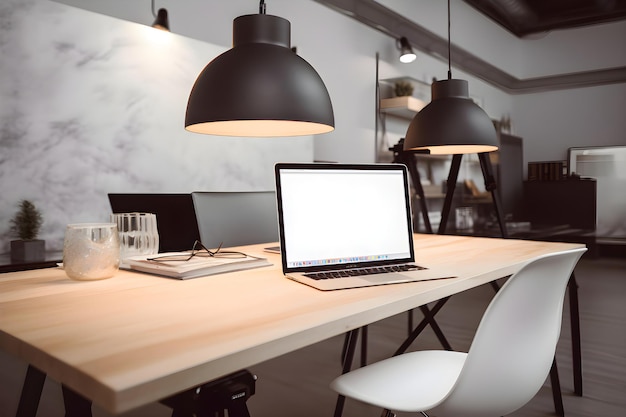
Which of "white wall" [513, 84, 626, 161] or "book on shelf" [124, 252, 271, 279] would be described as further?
"white wall" [513, 84, 626, 161]

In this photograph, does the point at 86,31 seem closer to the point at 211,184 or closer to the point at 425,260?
the point at 211,184

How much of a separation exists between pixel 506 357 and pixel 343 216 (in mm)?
625

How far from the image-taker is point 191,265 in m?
1.41

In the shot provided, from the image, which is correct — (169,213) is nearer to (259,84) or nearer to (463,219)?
(259,84)

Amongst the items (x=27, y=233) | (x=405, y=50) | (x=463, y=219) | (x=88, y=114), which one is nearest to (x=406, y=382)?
(x=27, y=233)

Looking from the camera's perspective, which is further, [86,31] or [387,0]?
[387,0]

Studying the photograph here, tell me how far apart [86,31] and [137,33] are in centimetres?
32

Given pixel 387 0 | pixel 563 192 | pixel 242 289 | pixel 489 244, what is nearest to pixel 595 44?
pixel 563 192

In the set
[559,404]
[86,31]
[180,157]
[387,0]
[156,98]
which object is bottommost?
[559,404]

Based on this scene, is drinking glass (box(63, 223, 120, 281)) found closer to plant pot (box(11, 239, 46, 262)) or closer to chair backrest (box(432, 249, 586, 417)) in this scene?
chair backrest (box(432, 249, 586, 417))

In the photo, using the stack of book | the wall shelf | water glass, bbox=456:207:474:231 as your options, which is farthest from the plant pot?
the stack of book

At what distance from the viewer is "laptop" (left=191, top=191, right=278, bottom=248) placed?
2236 mm

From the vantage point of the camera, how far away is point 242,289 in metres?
1.22

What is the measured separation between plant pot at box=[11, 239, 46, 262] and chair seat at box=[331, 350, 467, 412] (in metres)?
1.74
